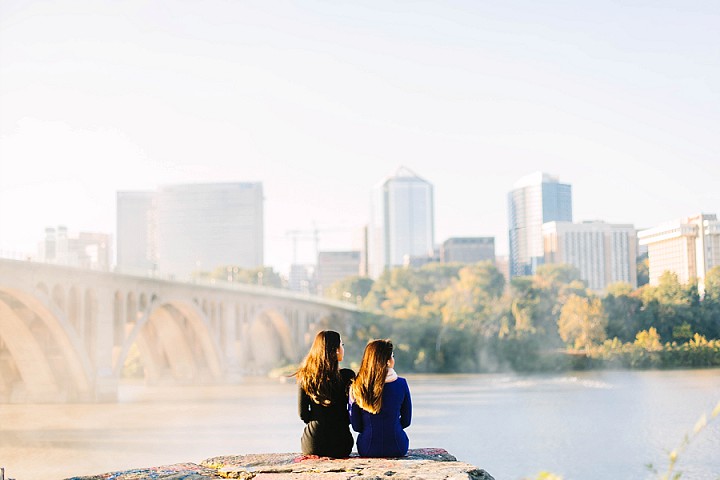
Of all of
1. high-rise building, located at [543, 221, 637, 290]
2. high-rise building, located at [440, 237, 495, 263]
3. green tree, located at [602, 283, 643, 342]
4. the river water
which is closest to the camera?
the river water

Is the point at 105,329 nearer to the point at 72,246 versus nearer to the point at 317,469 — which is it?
the point at 317,469

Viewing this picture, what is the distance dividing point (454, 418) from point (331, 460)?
975 inches

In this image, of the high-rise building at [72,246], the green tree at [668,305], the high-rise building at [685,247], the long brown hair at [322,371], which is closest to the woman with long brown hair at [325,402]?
the long brown hair at [322,371]

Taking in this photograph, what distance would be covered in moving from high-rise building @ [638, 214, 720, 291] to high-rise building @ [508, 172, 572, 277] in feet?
35.3

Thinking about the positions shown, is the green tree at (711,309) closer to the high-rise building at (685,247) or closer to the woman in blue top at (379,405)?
the high-rise building at (685,247)

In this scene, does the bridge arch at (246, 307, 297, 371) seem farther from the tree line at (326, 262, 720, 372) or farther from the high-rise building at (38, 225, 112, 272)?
the high-rise building at (38, 225, 112, 272)

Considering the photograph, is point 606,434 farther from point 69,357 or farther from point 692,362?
point 692,362

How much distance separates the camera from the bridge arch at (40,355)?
115 feet

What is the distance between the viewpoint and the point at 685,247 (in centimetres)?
5616

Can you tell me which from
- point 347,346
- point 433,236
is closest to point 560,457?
point 347,346

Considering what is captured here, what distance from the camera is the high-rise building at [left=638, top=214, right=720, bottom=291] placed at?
53.7 m

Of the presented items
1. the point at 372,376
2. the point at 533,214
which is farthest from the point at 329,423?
the point at 533,214

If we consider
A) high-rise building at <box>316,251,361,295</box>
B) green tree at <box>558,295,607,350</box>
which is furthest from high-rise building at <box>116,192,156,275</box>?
green tree at <box>558,295,607,350</box>

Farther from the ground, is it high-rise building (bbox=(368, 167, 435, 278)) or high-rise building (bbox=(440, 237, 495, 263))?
high-rise building (bbox=(368, 167, 435, 278))
